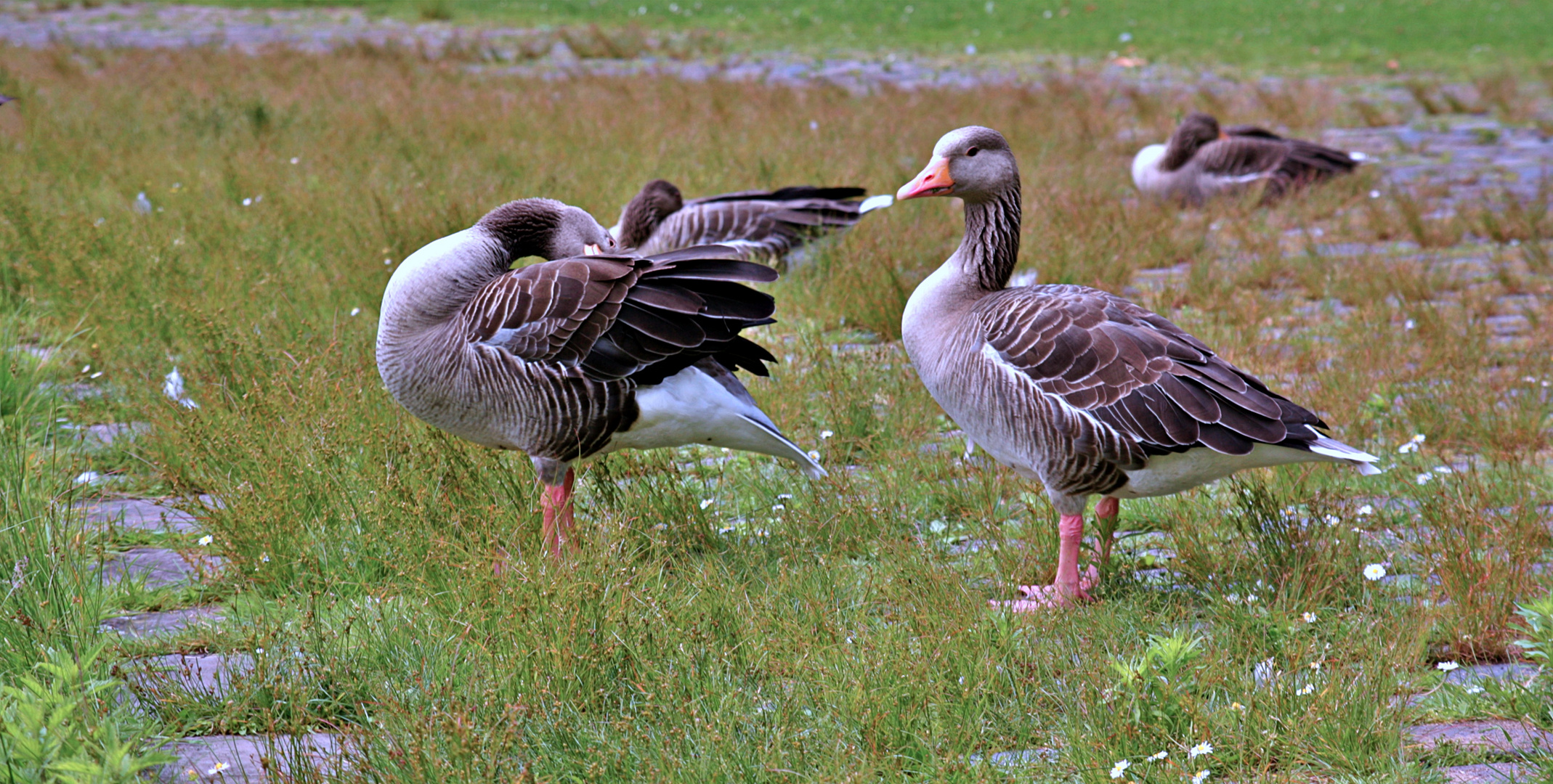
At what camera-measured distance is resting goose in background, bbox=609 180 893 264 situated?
8.23m

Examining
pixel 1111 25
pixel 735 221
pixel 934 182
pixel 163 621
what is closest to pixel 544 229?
pixel 934 182

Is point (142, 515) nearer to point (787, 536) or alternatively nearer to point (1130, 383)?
point (787, 536)

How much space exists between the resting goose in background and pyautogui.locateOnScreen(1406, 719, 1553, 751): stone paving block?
5.63 m

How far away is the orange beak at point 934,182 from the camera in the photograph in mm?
4395

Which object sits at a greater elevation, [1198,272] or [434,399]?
[434,399]

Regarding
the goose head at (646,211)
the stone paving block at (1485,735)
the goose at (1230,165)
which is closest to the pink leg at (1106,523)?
the stone paving block at (1485,735)

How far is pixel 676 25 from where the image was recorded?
26125 millimetres

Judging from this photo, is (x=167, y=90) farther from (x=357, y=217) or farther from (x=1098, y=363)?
(x=1098, y=363)

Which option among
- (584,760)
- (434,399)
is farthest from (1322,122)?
(584,760)

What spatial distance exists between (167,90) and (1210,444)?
13792 mm

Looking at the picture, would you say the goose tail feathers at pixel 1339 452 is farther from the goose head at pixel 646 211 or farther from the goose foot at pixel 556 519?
the goose head at pixel 646 211

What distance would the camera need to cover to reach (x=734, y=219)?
Result: 326 inches

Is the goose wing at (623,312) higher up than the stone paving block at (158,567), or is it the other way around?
the goose wing at (623,312)

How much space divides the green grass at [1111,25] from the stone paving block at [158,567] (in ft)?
63.3
